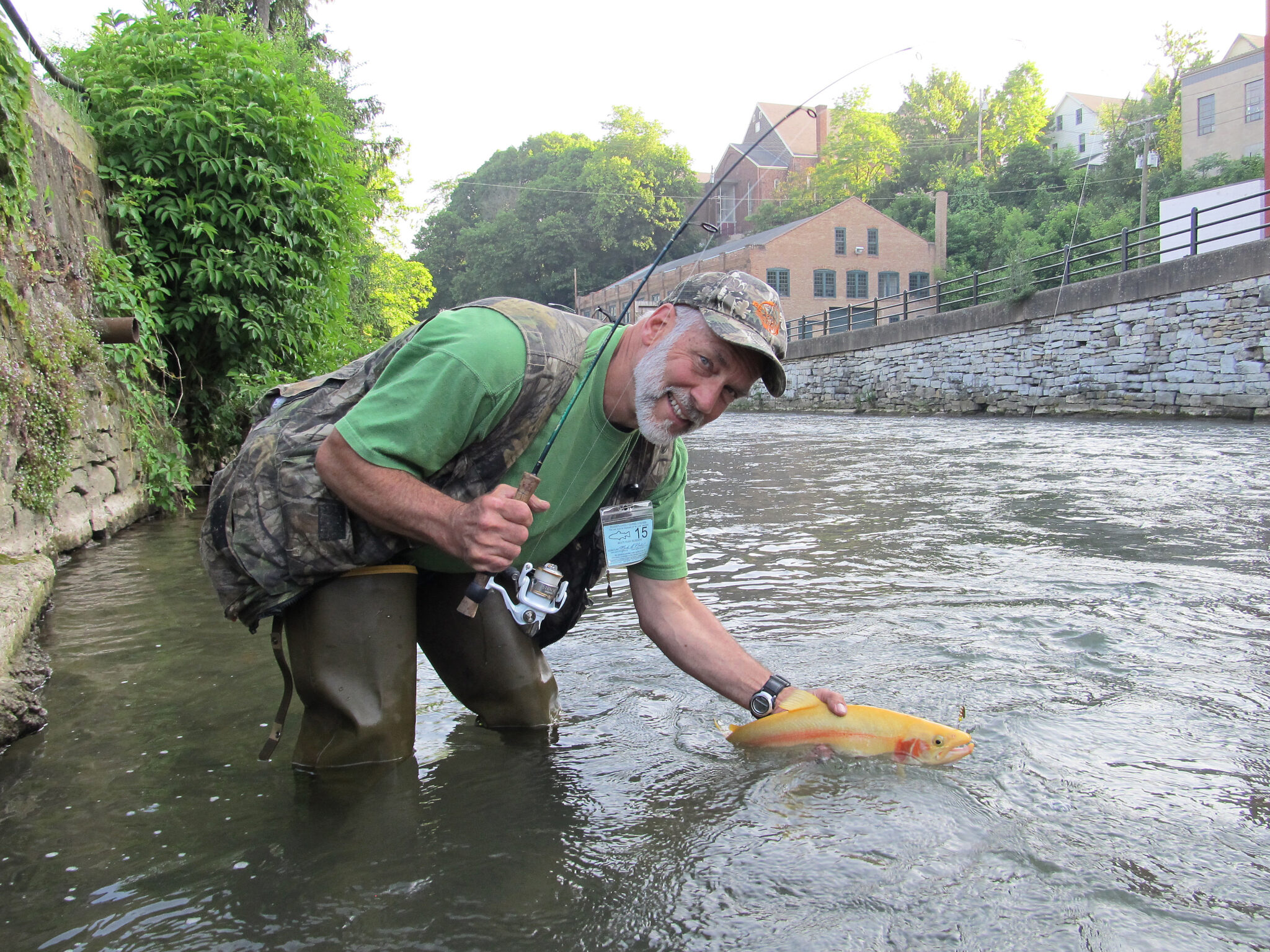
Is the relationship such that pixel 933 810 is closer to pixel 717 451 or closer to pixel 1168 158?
pixel 717 451

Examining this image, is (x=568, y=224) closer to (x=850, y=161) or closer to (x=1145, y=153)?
(x=850, y=161)

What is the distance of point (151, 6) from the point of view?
8164 mm

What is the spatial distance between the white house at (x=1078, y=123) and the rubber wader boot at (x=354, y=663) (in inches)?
3084

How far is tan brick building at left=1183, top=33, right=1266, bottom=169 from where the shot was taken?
49.8m

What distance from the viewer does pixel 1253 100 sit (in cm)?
4975

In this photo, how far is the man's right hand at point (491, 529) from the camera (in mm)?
2441

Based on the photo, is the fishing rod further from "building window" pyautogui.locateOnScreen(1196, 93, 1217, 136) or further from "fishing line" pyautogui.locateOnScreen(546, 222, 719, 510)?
"building window" pyautogui.locateOnScreen(1196, 93, 1217, 136)

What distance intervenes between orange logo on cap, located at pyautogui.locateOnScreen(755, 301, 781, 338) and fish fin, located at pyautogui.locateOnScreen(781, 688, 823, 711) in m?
1.13

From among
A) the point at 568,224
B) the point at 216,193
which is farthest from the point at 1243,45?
the point at 216,193

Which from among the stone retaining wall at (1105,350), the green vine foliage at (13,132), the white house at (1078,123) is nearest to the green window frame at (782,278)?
the stone retaining wall at (1105,350)

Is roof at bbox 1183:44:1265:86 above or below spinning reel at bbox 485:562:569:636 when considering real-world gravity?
above

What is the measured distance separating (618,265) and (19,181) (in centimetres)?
7406

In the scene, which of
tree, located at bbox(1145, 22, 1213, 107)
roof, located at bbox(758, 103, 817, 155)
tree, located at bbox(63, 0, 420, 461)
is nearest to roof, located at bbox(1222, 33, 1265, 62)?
tree, located at bbox(1145, 22, 1213, 107)

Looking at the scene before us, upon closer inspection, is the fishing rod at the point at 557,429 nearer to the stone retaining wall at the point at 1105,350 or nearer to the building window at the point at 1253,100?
the stone retaining wall at the point at 1105,350
